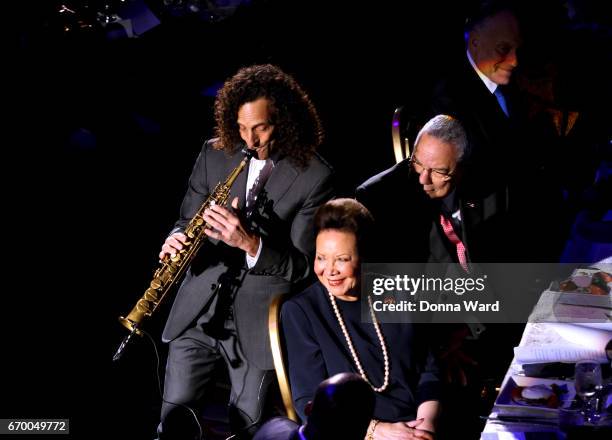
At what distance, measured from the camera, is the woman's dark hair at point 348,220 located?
96.4 inches

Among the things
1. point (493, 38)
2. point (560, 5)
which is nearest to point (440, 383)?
point (493, 38)

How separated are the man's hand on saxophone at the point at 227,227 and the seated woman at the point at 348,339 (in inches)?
13.8

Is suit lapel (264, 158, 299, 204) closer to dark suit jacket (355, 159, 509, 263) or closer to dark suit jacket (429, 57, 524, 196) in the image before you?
dark suit jacket (355, 159, 509, 263)

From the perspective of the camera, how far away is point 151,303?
305cm

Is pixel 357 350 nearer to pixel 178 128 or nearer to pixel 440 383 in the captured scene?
pixel 440 383

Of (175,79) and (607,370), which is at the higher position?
(175,79)

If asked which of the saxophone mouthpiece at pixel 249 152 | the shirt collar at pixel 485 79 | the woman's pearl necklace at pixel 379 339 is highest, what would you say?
the shirt collar at pixel 485 79

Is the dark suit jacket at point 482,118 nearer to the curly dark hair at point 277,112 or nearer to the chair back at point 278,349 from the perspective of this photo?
the curly dark hair at point 277,112

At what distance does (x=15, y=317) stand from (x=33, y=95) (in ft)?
4.22

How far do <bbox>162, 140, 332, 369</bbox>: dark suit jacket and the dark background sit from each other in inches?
44.5

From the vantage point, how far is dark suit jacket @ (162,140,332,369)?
3.00m

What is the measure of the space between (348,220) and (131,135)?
2.22 m

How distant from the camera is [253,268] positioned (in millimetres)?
2939

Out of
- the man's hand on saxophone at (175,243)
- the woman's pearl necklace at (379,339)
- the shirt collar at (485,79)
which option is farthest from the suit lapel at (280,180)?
the shirt collar at (485,79)
